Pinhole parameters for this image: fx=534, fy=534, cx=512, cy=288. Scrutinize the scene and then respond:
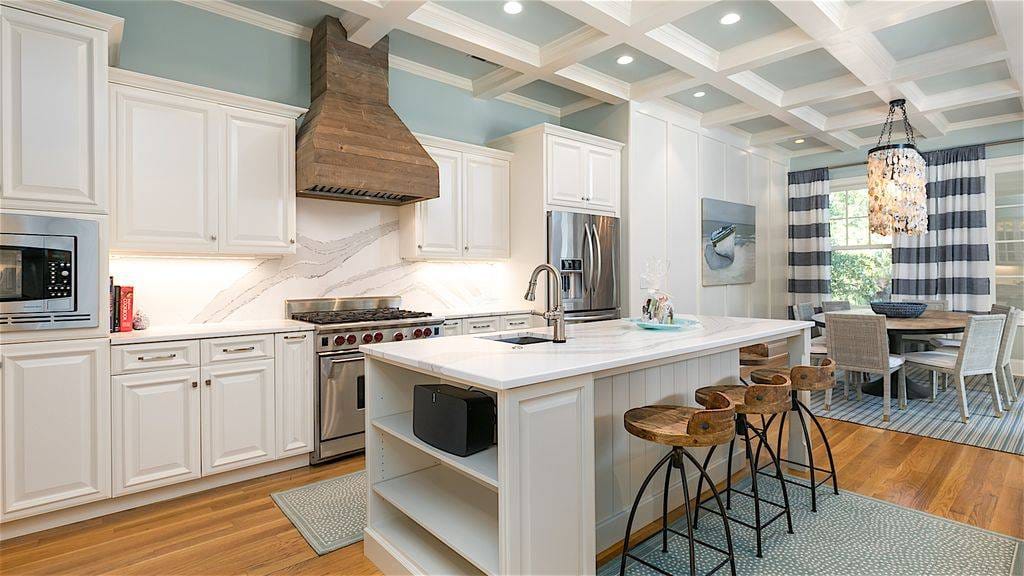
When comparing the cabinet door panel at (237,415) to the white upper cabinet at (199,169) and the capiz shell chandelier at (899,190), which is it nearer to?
the white upper cabinet at (199,169)

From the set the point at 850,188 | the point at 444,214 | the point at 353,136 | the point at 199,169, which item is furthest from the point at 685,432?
the point at 850,188

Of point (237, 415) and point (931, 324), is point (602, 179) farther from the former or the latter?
point (237, 415)

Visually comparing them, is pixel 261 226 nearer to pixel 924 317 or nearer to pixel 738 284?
pixel 738 284

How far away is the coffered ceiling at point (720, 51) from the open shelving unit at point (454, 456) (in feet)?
7.66

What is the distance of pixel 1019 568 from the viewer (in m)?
2.09

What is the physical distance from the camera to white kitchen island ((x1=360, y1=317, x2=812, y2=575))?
64.4 inches

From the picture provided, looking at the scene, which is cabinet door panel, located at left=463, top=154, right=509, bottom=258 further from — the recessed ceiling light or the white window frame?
the white window frame

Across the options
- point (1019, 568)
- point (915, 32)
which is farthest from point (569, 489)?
point (915, 32)

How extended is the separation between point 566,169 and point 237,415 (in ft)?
9.93

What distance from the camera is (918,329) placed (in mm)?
4125

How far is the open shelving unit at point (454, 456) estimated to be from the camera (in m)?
1.70

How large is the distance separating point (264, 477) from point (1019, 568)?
3562 mm

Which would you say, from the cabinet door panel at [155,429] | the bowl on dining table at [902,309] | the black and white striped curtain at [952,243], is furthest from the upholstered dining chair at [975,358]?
the cabinet door panel at [155,429]

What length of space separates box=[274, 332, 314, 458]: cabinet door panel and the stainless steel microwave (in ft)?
2.99
